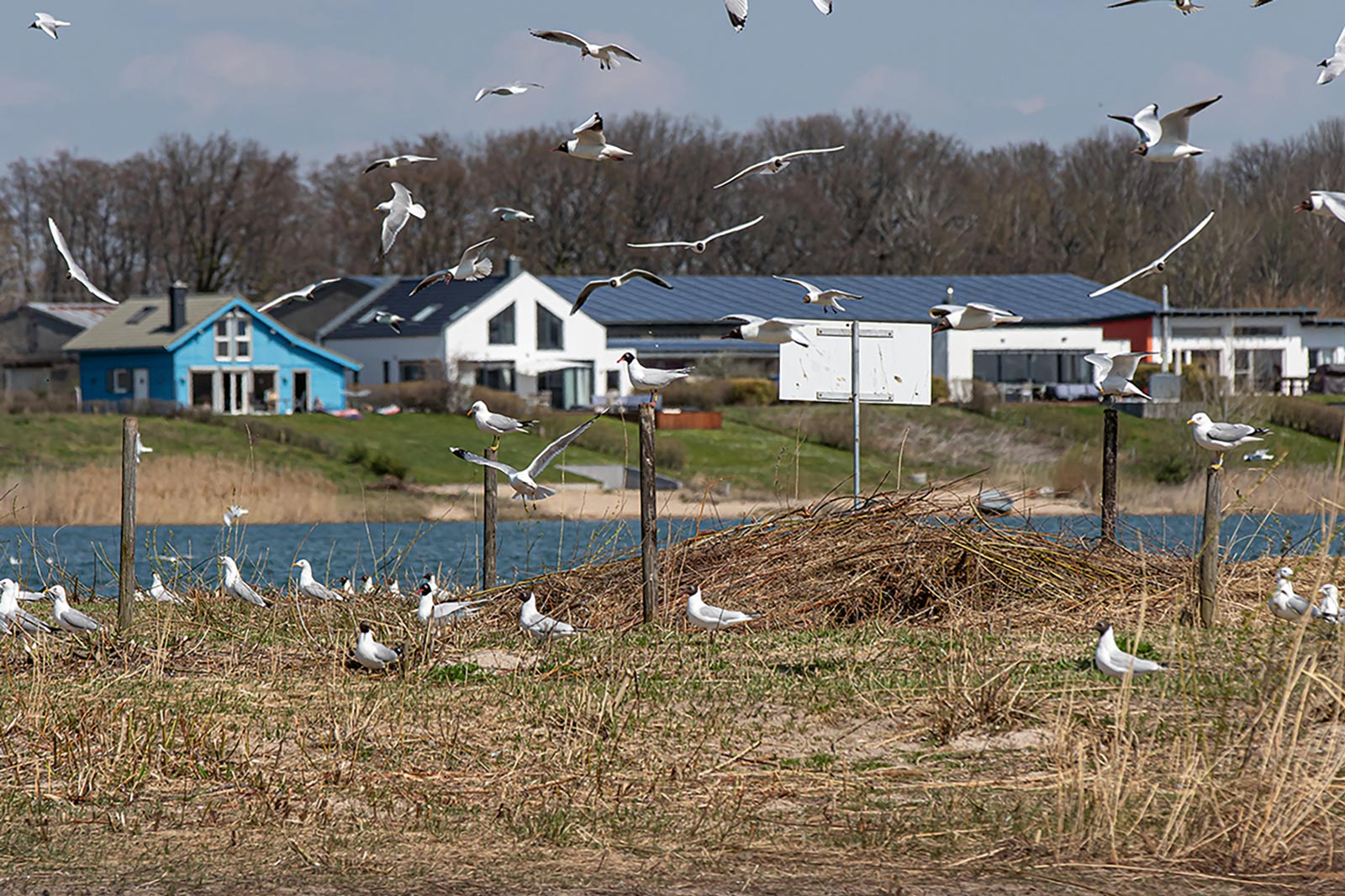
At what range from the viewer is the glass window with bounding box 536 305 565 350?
78.2 metres

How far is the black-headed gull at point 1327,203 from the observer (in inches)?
402

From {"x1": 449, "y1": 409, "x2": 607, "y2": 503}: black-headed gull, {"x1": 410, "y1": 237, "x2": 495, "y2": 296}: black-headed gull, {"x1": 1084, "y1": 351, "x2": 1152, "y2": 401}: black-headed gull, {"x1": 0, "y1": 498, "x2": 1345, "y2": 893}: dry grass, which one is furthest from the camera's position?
{"x1": 410, "y1": 237, "x2": 495, "y2": 296}: black-headed gull

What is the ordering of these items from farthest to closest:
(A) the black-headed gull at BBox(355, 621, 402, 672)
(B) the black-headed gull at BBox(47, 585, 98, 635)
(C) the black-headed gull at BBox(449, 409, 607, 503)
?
(C) the black-headed gull at BBox(449, 409, 607, 503) < (B) the black-headed gull at BBox(47, 585, 98, 635) < (A) the black-headed gull at BBox(355, 621, 402, 672)

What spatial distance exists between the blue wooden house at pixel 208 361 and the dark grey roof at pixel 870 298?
47.2 ft

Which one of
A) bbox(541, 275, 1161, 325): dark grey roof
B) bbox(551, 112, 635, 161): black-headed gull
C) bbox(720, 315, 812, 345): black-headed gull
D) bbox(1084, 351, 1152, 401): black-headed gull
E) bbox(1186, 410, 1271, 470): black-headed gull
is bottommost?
bbox(1186, 410, 1271, 470): black-headed gull

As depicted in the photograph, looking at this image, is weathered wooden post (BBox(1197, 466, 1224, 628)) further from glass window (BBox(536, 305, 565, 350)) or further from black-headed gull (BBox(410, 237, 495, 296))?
glass window (BBox(536, 305, 565, 350))

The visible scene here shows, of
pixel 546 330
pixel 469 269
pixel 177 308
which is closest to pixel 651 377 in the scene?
pixel 469 269

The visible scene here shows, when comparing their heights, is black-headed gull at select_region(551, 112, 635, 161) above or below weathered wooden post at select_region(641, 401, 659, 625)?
above

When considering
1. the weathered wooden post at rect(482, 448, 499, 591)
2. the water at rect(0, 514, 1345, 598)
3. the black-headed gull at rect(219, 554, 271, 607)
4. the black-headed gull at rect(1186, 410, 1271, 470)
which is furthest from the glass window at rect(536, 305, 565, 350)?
the black-headed gull at rect(1186, 410, 1271, 470)

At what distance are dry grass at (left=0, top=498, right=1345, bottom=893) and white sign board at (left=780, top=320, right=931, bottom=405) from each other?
3.24 meters

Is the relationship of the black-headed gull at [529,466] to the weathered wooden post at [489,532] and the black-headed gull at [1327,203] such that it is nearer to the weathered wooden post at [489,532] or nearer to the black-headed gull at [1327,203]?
the weathered wooden post at [489,532]

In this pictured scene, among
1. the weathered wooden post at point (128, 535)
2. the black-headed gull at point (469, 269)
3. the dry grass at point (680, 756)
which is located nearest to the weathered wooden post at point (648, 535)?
the dry grass at point (680, 756)

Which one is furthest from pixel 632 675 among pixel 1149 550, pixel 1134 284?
pixel 1134 284

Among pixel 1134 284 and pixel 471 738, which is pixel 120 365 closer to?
pixel 1134 284
